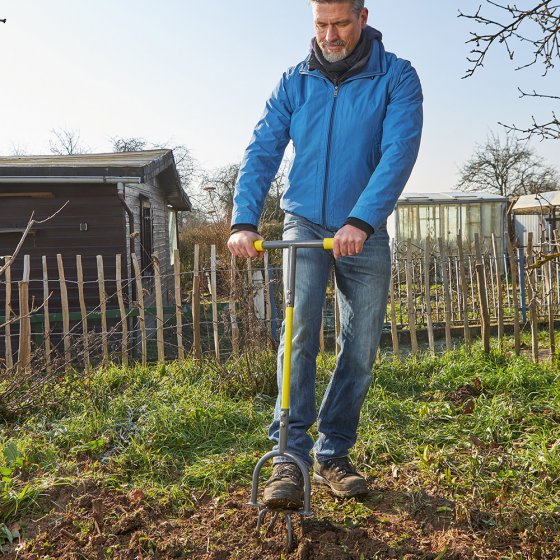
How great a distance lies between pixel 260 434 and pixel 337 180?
182 cm

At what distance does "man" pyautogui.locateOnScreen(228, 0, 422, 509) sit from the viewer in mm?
2848

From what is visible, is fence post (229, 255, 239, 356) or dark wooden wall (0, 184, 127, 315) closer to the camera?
fence post (229, 255, 239, 356)

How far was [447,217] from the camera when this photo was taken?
70.2 ft

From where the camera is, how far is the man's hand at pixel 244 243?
2.81 m

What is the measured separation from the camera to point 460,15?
457 centimetres

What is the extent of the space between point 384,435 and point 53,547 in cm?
193

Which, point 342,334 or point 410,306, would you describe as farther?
point 410,306

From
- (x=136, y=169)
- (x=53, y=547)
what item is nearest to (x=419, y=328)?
(x=136, y=169)

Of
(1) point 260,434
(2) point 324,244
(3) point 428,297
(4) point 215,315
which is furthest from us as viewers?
(3) point 428,297

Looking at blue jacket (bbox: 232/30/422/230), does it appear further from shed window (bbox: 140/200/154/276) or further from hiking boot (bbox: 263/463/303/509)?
shed window (bbox: 140/200/154/276)

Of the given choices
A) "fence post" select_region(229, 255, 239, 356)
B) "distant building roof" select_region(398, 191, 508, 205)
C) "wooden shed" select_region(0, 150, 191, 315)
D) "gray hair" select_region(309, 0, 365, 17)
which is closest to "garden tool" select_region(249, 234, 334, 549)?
"gray hair" select_region(309, 0, 365, 17)

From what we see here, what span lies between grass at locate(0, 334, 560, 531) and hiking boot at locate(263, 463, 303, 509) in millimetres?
444

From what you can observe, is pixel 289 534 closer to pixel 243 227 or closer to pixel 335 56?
pixel 243 227

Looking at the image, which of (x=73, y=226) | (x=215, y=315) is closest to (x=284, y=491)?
(x=215, y=315)
